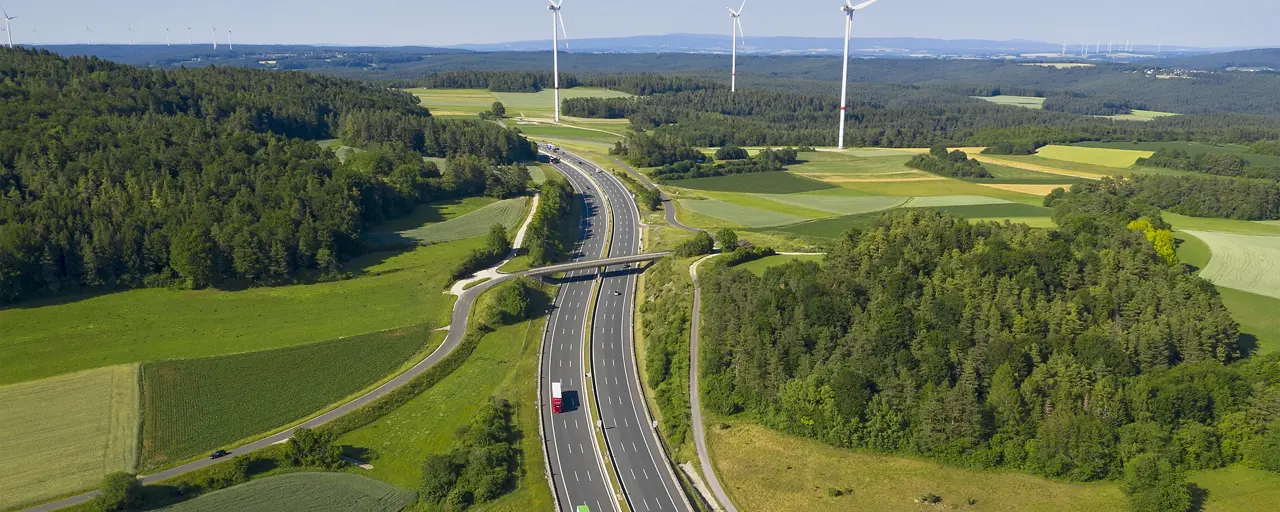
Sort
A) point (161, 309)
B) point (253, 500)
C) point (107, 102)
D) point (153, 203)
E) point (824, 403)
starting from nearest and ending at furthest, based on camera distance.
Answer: point (253, 500) → point (824, 403) → point (161, 309) → point (153, 203) → point (107, 102)

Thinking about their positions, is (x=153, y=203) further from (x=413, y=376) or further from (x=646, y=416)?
(x=646, y=416)

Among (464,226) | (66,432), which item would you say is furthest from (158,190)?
(66,432)

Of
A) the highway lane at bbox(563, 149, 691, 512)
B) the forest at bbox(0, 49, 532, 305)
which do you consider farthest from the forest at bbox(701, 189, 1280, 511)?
Answer: the forest at bbox(0, 49, 532, 305)

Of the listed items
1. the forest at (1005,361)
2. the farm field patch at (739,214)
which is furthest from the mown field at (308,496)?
the farm field patch at (739,214)

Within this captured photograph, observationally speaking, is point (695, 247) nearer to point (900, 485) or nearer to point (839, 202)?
point (839, 202)

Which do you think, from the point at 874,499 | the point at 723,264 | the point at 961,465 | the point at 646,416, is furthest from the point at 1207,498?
the point at 723,264
